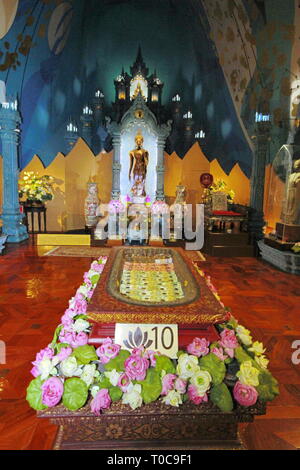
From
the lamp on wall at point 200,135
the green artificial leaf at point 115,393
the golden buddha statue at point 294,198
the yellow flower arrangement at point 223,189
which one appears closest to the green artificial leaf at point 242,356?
the green artificial leaf at point 115,393

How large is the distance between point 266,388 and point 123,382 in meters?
0.78

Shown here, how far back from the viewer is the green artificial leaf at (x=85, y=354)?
1.81 metres

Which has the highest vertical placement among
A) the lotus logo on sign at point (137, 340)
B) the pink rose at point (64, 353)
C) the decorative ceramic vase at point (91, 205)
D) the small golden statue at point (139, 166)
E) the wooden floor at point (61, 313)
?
the small golden statue at point (139, 166)

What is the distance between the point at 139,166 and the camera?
10.4 meters

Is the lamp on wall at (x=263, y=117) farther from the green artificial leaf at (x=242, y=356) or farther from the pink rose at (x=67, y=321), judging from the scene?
the pink rose at (x=67, y=321)

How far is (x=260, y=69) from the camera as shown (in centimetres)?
833

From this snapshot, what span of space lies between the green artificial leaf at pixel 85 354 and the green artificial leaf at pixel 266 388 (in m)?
0.92

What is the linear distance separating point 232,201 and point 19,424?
8.71 metres

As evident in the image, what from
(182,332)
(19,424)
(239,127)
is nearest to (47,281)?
(19,424)

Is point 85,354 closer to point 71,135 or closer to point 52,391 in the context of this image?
point 52,391

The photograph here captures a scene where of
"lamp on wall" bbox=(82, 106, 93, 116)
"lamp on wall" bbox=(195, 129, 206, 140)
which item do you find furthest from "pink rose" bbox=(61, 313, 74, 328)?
"lamp on wall" bbox=(195, 129, 206, 140)

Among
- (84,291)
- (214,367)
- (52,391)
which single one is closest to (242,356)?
(214,367)

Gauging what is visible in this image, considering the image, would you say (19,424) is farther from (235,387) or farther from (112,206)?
(112,206)

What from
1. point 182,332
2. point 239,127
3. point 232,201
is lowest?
point 182,332
